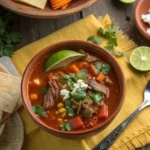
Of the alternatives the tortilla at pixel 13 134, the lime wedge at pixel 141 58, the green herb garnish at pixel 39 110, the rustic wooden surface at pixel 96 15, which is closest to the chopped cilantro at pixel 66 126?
the green herb garnish at pixel 39 110

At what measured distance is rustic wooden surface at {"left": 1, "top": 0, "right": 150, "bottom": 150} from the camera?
3.25 metres

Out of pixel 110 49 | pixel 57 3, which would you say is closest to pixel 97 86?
pixel 110 49

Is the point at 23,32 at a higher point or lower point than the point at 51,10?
lower

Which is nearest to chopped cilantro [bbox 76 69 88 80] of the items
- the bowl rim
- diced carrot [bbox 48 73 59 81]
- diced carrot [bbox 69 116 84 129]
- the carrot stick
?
diced carrot [bbox 48 73 59 81]

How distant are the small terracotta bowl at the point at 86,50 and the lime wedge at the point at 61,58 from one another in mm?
65

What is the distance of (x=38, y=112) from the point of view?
103 inches

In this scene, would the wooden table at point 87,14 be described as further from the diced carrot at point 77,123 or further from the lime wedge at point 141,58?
the diced carrot at point 77,123

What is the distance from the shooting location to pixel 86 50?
279cm

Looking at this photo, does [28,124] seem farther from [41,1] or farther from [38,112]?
[41,1]

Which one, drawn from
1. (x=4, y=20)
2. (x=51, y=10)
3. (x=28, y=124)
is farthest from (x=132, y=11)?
(x=28, y=124)

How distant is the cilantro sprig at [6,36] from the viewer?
10.0 ft

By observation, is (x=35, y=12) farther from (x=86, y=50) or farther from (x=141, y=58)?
(x=141, y=58)

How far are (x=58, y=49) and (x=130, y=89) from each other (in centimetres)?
55

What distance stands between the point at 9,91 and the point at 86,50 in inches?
21.4
